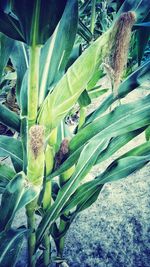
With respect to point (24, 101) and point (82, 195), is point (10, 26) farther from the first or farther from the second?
point (82, 195)

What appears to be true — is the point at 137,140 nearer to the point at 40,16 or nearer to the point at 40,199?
the point at 40,199

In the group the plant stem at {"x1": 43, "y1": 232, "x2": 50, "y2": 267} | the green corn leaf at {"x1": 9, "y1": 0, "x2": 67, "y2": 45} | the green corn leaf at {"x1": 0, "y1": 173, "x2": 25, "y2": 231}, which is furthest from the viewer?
the plant stem at {"x1": 43, "y1": 232, "x2": 50, "y2": 267}

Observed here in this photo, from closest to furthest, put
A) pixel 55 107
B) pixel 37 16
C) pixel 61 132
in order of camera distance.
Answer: pixel 37 16, pixel 55 107, pixel 61 132

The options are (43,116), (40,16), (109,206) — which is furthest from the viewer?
(109,206)

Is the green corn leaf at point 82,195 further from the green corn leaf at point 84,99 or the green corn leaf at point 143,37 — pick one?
the green corn leaf at point 143,37

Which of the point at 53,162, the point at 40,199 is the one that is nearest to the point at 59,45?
the point at 53,162

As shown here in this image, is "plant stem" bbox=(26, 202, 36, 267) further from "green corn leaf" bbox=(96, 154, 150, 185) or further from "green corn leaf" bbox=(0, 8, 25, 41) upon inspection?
"green corn leaf" bbox=(0, 8, 25, 41)

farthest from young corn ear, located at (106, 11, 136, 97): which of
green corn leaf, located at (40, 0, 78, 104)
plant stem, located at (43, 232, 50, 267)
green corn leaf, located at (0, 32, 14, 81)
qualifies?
plant stem, located at (43, 232, 50, 267)

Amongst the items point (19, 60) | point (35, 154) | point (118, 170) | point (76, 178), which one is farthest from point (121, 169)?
point (19, 60)
